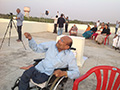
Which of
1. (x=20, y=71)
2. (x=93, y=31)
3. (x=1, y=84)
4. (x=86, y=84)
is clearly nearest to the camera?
(x=1, y=84)

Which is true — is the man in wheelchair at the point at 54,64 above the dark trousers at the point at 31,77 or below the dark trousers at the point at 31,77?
above

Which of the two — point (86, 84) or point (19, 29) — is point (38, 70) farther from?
point (19, 29)

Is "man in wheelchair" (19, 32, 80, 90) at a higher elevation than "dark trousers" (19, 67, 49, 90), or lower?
higher

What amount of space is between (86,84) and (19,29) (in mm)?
4449

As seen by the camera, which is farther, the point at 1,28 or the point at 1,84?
the point at 1,28

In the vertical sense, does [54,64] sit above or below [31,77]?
above

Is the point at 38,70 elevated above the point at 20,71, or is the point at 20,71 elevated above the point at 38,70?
the point at 38,70

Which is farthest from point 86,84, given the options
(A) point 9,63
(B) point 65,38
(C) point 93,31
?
(C) point 93,31

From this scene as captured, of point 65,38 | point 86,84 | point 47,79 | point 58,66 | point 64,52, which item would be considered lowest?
point 86,84

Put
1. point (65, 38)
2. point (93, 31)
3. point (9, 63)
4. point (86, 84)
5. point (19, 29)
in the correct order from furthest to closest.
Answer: point (93, 31), point (19, 29), point (9, 63), point (86, 84), point (65, 38)

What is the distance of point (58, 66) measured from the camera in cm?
168

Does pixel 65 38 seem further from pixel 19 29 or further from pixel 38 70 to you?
pixel 19 29

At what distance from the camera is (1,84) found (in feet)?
7.52

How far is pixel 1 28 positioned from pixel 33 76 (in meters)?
5.99
